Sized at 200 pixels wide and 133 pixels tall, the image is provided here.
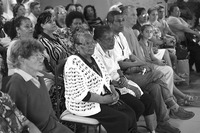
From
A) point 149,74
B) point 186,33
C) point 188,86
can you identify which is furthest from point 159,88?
point 186,33

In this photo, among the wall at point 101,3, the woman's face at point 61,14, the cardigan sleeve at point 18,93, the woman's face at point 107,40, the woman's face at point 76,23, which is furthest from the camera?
the wall at point 101,3

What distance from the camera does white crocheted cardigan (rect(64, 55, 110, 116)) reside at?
257 centimetres

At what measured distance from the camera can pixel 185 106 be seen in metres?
4.43

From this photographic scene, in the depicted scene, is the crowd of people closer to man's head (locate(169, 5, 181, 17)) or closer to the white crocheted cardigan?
the white crocheted cardigan

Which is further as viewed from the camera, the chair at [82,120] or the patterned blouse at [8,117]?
the chair at [82,120]

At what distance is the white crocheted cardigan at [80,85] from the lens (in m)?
2.57

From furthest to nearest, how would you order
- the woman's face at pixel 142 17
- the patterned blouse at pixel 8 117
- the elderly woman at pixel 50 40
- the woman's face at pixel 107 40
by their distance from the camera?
the woman's face at pixel 142 17 → the elderly woman at pixel 50 40 → the woman's face at pixel 107 40 → the patterned blouse at pixel 8 117

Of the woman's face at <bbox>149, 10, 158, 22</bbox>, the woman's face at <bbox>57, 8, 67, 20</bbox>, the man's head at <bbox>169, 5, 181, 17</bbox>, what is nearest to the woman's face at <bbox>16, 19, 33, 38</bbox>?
the woman's face at <bbox>57, 8, 67, 20</bbox>

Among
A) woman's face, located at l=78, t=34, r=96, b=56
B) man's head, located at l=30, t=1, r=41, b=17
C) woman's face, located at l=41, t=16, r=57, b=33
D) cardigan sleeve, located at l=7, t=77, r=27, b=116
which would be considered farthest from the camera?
man's head, located at l=30, t=1, r=41, b=17

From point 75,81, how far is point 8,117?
85 centimetres

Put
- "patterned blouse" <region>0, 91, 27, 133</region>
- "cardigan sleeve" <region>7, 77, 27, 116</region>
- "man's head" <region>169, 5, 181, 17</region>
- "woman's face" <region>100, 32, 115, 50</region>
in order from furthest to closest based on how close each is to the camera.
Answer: "man's head" <region>169, 5, 181, 17</region>
"woman's face" <region>100, 32, 115, 50</region>
"cardigan sleeve" <region>7, 77, 27, 116</region>
"patterned blouse" <region>0, 91, 27, 133</region>

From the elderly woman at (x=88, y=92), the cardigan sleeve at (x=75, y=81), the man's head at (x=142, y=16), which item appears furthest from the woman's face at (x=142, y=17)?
the cardigan sleeve at (x=75, y=81)

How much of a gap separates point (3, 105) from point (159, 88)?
2.20 meters

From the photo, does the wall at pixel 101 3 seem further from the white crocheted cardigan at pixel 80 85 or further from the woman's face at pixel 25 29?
the white crocheted cardigan at pixel 80 85
